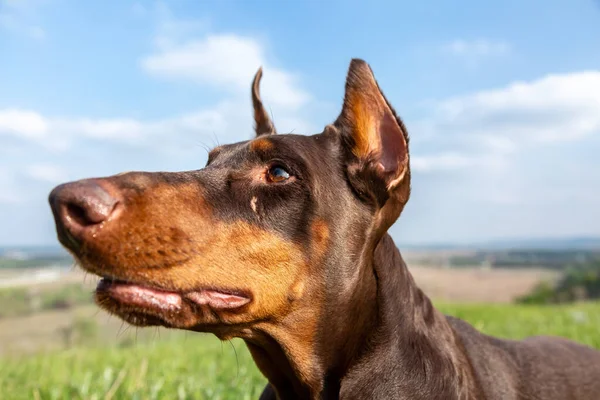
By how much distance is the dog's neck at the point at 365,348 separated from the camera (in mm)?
3789

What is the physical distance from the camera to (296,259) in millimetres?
3590

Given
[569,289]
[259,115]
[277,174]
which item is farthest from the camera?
[569,289]

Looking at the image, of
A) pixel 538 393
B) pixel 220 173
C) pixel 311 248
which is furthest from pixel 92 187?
pixel 538 393

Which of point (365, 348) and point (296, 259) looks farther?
point (365, 348)

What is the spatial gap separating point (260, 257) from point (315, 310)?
0.55m

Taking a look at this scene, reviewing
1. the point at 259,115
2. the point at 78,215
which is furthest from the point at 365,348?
the point at 259,115

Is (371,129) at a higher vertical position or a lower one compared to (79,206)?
higher

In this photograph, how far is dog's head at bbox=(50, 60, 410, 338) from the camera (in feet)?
9.90

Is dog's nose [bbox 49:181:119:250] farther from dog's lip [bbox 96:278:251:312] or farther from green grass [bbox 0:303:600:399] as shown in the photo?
green grass [bbox 0:303:600:399]

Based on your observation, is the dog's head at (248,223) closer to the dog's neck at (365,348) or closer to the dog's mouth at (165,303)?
the dog's mouth at (165,303)

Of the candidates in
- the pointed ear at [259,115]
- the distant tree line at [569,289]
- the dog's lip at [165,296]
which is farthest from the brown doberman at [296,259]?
the distant tree line at [569,289]

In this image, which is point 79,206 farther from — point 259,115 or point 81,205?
point 259,115

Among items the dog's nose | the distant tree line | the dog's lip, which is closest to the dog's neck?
the dog's lip

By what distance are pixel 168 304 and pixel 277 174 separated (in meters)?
1.09
